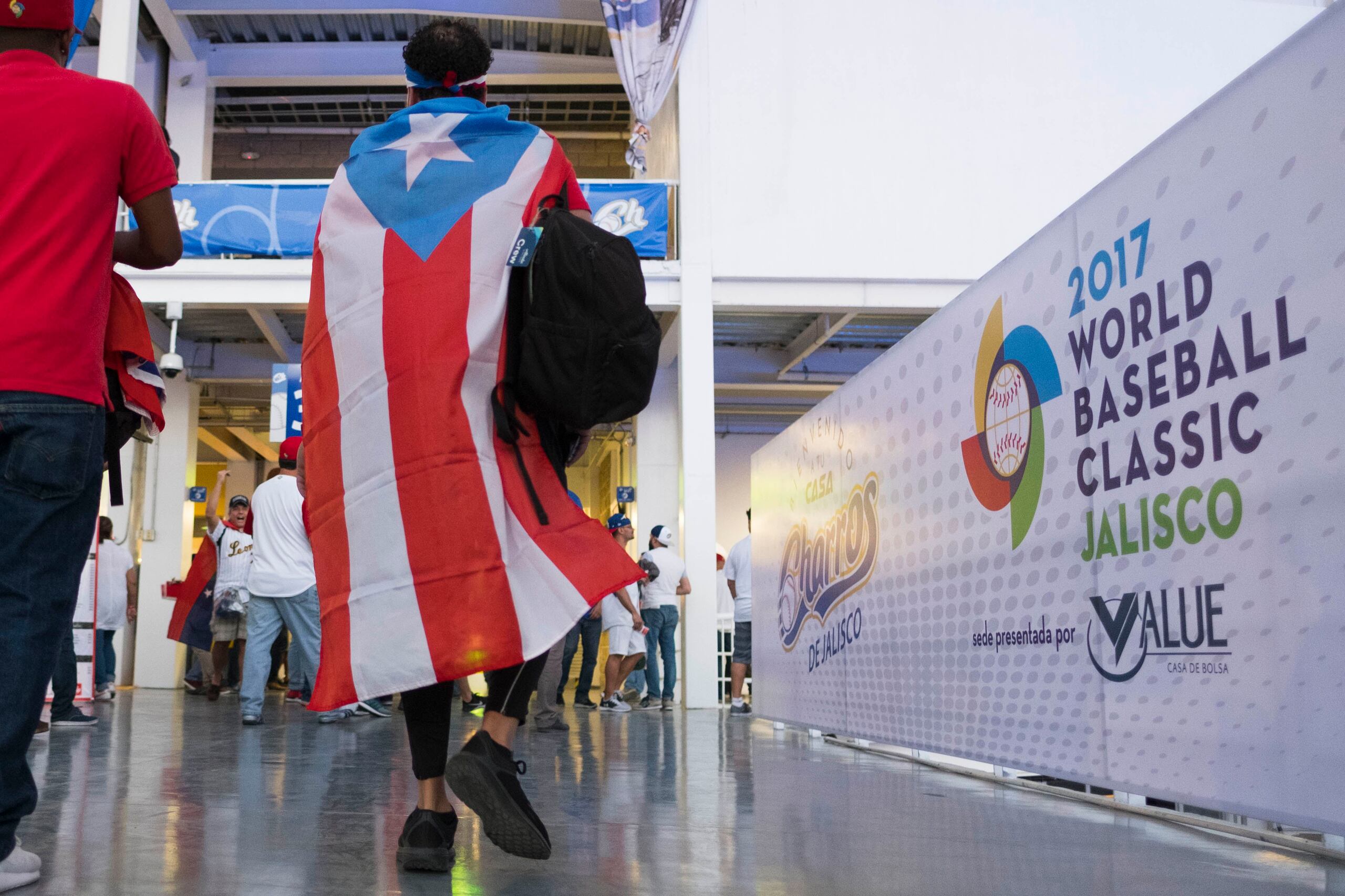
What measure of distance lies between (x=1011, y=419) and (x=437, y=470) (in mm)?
2440

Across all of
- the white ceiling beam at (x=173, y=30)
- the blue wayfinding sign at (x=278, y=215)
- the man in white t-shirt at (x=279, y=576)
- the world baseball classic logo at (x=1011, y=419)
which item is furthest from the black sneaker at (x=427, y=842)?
the white ceiling beam at (x=173, y=30)

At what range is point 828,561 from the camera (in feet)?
19.7

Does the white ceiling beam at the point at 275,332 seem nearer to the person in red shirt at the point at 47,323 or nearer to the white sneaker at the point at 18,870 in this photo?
the person in red shirt at the point at 47,323

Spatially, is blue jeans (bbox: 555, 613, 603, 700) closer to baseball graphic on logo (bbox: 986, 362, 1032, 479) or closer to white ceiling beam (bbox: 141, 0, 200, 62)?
baseball graphic on logo (bbox: 986, 362, 1032, 479)

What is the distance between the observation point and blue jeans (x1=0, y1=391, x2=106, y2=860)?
5.60 feet

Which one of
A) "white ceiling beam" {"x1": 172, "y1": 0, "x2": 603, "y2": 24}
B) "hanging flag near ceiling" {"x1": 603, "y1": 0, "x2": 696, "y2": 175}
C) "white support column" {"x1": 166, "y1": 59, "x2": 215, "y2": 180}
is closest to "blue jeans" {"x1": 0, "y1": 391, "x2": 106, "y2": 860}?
"hanging flag near ceiling" {"x1": 603, "y1": 0, "x2": 696, "y2": 175}

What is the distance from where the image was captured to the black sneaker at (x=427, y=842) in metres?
2.02

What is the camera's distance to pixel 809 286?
10461 millimetres

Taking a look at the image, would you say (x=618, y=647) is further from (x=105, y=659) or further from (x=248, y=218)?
(x=248, y=218)

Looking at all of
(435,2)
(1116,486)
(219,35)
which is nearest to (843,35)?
(435,2)

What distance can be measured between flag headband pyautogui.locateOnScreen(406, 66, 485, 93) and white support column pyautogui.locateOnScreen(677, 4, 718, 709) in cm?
800

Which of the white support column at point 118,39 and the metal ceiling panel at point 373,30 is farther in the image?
the metal ceiling panel at point 373,30

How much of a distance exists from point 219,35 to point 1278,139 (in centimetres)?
1227

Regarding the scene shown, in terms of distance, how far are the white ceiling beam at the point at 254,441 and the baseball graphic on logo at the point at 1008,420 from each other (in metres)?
15.8
